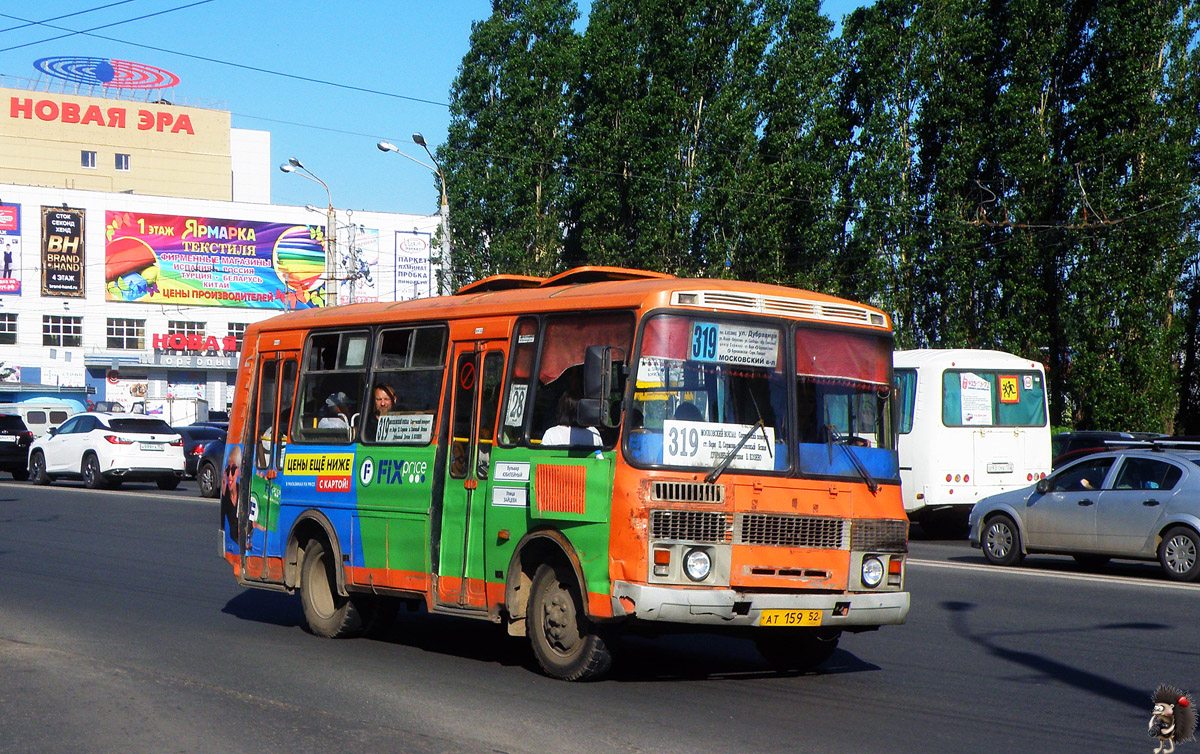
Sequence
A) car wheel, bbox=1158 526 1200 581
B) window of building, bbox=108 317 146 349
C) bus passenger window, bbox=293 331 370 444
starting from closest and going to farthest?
bus passenger window, bbox=293 331 370 444 → car wheel, bbox=1158 526 1200 581 → window of building, bbox=108 317 146 349

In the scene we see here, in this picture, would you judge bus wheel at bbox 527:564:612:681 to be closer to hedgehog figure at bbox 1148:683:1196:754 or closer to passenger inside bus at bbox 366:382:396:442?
passenger inside bus at bbox 366:382:396:442

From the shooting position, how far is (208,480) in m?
29.5

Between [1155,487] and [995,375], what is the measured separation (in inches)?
275

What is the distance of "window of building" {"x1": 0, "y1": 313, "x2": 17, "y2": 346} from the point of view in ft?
251

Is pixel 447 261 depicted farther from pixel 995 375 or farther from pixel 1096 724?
pixel 1096 724

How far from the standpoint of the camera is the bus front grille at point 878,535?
8609 millimetres

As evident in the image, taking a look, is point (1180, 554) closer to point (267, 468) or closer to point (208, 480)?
point (267, 468)

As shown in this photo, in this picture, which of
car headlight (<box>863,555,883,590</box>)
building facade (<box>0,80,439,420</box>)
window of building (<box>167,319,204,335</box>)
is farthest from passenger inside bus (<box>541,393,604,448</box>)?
window of building (<box>167,319,204,335</box>)

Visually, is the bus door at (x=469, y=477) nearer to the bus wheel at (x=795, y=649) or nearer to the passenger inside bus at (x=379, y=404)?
the passenger inside bus at (x=379, y=404)

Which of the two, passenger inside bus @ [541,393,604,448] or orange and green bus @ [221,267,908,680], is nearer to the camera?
orange and green bus @ [221,267,908,680]

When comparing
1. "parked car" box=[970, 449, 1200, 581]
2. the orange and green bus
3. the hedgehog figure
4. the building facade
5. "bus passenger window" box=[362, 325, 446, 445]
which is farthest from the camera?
the building facade

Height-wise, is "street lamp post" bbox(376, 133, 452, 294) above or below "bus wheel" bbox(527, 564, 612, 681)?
above

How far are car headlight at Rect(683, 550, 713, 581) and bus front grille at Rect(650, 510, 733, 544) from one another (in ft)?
0.29

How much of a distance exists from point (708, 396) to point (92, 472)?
86.7 feet
